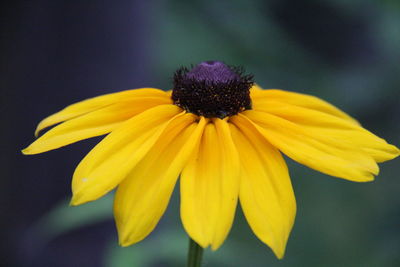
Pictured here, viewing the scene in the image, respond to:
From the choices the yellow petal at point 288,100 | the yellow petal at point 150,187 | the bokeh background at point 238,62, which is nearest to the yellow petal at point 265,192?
the yellow petal at point 150,187

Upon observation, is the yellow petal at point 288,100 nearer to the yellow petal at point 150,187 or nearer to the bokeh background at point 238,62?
the yellow petal at point 150,187

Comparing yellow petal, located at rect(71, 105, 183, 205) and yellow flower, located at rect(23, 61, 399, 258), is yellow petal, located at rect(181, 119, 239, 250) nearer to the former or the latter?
yellow flower, located at rect(23, 61, 399, 258)

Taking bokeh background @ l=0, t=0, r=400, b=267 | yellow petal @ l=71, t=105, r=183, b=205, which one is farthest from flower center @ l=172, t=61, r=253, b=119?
bokeh background @ l=0, t=0, r=400, b=267

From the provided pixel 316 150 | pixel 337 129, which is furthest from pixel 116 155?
pixel 337 129

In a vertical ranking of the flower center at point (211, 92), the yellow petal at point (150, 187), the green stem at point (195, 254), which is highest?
the flower center at point (211, 92)

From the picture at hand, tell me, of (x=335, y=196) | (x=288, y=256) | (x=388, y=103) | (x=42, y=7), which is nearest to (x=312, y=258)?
(x=288, y=256)
